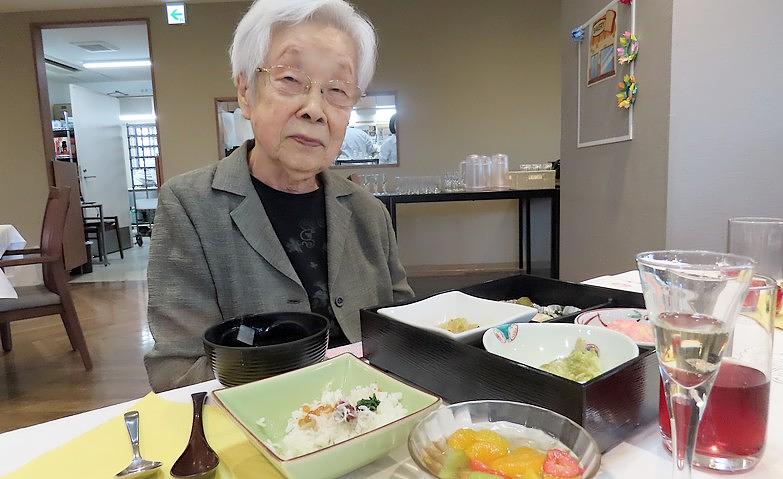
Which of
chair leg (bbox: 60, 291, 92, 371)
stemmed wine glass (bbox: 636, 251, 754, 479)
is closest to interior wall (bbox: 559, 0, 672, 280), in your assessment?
stemmed wine glass (bbox: 636, 251, 754, 479)

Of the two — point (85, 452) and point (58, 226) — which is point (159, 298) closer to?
point (85, 452)

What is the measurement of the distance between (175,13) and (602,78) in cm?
411

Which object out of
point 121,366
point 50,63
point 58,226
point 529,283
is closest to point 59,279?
point 58,226

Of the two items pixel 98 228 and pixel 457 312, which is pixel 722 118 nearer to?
pixel 457 312

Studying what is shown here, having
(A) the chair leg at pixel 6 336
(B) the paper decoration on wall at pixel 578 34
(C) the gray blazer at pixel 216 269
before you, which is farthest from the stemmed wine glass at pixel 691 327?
(A) the chair leg at pixel 6 336

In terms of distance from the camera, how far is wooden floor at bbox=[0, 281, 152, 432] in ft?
8.00

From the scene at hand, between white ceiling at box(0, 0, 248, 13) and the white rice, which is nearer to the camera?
the white rice

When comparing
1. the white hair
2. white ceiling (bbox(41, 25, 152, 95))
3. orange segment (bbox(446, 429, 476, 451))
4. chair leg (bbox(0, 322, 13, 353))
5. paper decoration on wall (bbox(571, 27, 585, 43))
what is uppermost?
white ceiling (bbox(41, 25, 152, 95))

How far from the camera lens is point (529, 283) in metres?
1.04

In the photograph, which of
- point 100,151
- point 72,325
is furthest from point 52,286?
point 100,151

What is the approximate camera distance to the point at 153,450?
0.60 meters

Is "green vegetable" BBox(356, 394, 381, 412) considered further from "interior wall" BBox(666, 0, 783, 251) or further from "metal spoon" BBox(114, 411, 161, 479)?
"interior wall" BBox(666, 0, 783, 251)

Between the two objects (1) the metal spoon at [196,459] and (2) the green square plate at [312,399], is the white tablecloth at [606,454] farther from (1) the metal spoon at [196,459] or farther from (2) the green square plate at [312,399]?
(1) the metal spoon at [196,459]

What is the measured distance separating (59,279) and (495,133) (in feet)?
13.0
